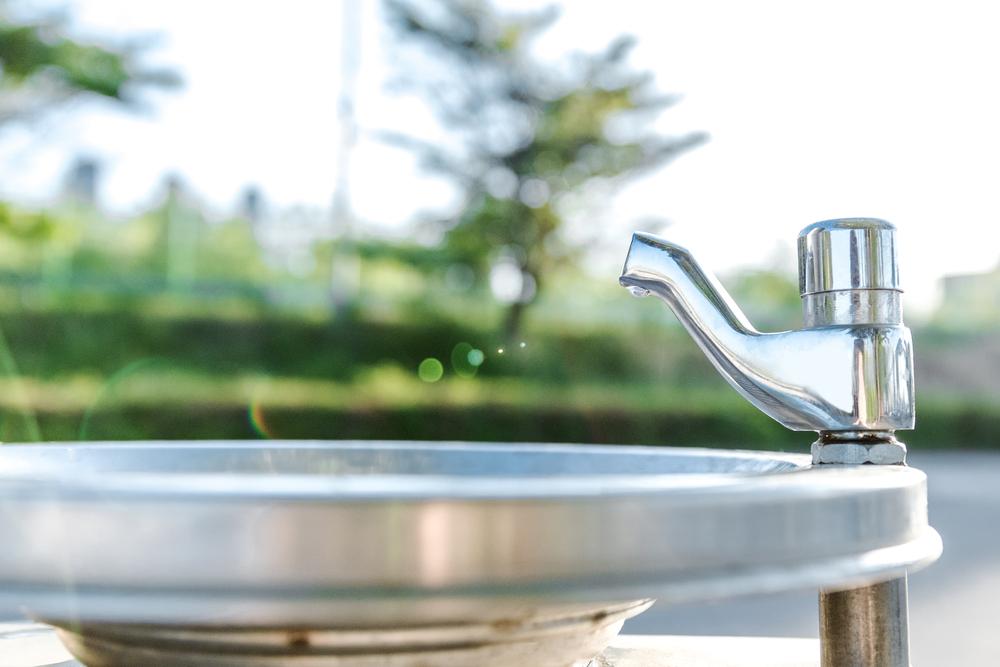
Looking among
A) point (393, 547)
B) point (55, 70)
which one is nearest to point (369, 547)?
point (393, 547)

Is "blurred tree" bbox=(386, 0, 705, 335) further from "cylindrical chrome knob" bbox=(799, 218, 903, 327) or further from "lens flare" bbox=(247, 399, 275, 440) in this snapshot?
"cylindrical chrome knob" bbox=(799, 218, 903, 327)

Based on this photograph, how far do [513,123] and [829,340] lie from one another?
5841 mm

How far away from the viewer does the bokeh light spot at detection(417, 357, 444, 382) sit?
16.8ft

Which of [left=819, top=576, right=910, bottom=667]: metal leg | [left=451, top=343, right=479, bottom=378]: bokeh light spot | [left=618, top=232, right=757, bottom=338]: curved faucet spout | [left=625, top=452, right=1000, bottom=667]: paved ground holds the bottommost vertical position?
[left=625, top=452, right=1000, bottom=667]: paved ground

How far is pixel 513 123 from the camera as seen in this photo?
233 inches

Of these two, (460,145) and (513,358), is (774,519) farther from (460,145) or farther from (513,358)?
(460,145)

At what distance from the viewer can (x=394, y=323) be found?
532 centimetres

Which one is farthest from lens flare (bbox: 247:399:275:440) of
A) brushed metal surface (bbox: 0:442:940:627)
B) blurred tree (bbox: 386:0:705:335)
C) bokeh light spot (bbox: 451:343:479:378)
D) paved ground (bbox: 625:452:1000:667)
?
brushed metal surface (bbox: 0:442:940:627)

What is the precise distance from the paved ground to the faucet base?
124 centimetres

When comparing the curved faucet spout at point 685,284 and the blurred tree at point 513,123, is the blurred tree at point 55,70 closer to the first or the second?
the blurred tree at point 513,123

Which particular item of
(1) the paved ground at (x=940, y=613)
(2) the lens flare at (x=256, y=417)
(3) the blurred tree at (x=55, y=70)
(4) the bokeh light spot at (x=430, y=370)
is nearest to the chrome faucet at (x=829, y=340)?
(1) the paved ground at (x=940, y=613)

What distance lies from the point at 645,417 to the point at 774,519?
5152mm

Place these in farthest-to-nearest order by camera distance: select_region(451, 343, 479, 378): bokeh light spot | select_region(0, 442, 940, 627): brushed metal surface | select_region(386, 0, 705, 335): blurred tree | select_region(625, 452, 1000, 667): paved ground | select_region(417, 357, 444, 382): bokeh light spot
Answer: select_region(386, 0, 705, 335): blurred tree
select_region(451, 343, 479, 378): bokeh light spot
select_region(417, 357, 444, 382): bokeh light spot
select_region(625, 452, 1000, 667): paved ground
select_region(0, 442, 940, 627): brushed metal surface

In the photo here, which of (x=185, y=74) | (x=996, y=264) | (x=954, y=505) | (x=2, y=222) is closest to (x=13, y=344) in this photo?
(x=2, y=222)
